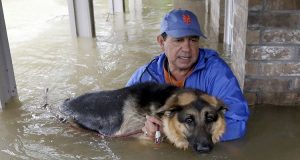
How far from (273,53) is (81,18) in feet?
20.6

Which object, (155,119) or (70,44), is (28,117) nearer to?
(155,119)

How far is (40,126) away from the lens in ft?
15.4

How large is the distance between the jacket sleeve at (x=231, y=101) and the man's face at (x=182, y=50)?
0.29m

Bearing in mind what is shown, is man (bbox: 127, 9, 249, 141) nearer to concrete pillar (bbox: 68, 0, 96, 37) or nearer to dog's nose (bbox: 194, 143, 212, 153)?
dog's nose (bbox: 194, 143, 212, 153)

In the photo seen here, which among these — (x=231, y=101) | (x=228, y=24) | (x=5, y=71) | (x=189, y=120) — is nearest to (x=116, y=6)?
(x=228, y=24)

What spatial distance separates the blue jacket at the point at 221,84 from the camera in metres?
3.77

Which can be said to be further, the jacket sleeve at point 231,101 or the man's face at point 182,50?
the man's face at point 182,50

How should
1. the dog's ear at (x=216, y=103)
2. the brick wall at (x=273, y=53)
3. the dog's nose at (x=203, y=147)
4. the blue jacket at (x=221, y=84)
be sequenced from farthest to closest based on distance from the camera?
the brick wall at (x=273, y=53) < the blue jacket at (x=221, y=84) < the dog's ear at (x=216, y=103) < the dog's nose at (x=203, y=147)

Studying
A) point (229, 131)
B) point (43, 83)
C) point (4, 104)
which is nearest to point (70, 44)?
point (43, 83)

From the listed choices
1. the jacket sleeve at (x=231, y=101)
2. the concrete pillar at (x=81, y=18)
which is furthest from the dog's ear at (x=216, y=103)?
the concrete pillar at (x=81, y=18)

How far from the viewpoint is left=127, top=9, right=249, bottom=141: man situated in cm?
378

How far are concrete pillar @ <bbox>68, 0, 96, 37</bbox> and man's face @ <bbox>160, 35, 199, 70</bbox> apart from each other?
243 inches

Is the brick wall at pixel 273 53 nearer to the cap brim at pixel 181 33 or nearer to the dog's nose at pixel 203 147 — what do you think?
the cap brim at pixel 181 33

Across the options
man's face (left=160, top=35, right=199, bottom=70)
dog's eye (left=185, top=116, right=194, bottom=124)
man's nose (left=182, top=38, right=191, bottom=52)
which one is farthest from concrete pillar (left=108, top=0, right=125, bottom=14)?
dog's eye (left=185, top=116, right=194, bottom=124)
